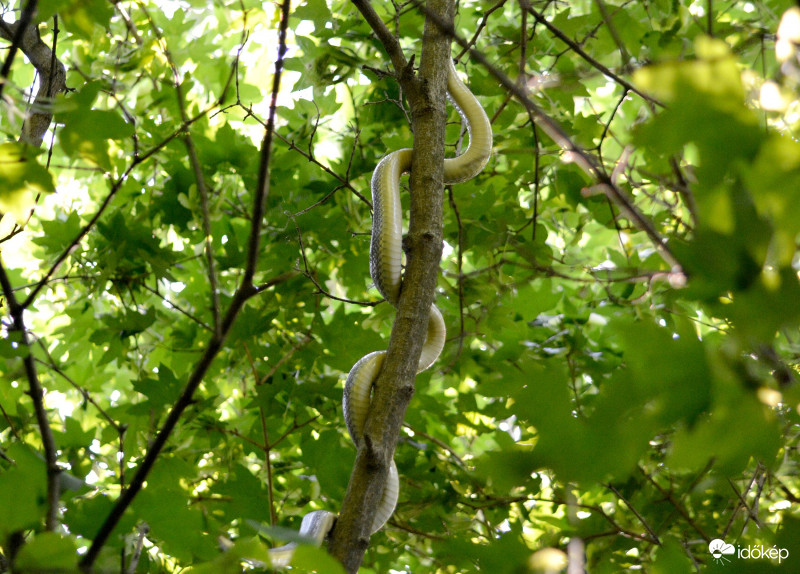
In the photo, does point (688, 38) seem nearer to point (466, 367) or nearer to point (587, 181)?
point (587, 181)

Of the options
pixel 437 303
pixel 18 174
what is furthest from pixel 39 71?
pixel 437 303

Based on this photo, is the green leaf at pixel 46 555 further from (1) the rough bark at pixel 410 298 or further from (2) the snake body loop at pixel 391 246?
(2) the snake body loop at pixel 391 246

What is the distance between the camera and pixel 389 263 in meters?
1.53

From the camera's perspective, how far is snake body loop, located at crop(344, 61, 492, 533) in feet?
4.89

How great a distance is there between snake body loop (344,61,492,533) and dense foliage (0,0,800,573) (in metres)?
0.17

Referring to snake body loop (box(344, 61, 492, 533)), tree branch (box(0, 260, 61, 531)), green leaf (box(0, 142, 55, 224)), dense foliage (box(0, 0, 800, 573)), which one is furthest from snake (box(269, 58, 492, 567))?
green leaf (box(0, 142, 55, 224))

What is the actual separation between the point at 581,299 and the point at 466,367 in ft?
2.37

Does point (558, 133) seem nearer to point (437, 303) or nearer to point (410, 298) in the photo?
point (410, 298)

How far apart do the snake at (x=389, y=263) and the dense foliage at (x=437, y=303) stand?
0.49 feet

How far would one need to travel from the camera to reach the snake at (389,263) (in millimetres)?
1456

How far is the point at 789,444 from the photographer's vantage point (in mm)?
2098

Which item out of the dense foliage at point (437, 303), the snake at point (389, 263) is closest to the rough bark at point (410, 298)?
the snake at point (389, 263)

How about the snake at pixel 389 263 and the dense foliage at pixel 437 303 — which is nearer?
the dense foliage at pixel 437 303

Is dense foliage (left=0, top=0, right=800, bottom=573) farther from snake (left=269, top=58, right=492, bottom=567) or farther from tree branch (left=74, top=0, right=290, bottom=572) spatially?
snake (left=269, top=58, right=492, bottom=567)
